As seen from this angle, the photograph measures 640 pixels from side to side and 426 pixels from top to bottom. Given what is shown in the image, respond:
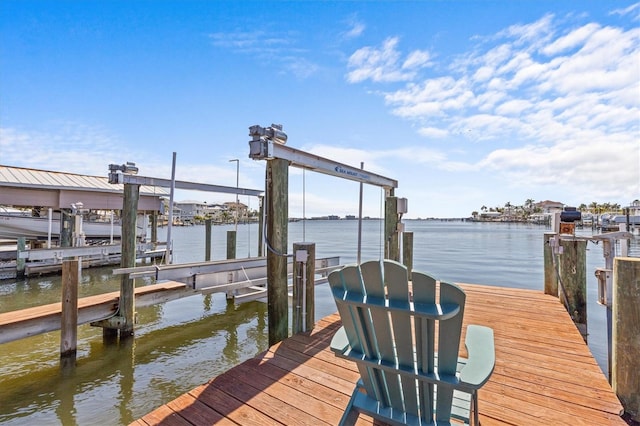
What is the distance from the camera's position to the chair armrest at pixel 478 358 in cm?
131

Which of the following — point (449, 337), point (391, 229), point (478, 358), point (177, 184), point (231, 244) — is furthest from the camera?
point (231, 244)

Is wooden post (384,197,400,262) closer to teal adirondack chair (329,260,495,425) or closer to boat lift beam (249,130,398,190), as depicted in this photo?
boat lift beam (249,130,398,190)

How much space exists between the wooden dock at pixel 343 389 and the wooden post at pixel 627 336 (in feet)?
0.53

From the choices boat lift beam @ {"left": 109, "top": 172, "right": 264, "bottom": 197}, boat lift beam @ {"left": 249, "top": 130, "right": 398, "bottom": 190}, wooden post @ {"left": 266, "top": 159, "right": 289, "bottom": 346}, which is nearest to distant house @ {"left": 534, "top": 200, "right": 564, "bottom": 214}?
boat lift beam @ {"left": 249, "top": 130, "right": 398, "bottom": 190}

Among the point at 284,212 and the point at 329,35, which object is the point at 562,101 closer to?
the point at 329,35

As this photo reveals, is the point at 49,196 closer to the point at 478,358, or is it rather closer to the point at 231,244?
the point at 231,244

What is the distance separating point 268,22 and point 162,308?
743 centimetres

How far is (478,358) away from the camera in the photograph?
4.85 feet

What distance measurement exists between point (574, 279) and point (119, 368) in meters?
7.01

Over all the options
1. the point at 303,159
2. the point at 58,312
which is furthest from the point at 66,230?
the point at 303,159

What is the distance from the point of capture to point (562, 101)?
7145mm

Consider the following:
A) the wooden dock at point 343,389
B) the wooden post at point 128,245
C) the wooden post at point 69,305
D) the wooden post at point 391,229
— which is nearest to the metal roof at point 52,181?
the wooden post at point 128,245

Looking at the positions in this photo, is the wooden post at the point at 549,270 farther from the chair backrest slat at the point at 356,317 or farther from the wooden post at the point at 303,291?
the chair backrest slat at the point at 356,317

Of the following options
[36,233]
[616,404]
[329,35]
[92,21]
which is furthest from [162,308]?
[36,233]
